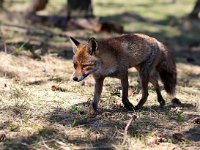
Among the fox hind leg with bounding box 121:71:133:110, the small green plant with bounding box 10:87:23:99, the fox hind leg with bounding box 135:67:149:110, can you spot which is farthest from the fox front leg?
the small green plant with bounding box 10:87:23:99

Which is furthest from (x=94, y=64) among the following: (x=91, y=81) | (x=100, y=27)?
(x=100, y=27)

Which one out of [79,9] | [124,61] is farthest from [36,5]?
[124,61]

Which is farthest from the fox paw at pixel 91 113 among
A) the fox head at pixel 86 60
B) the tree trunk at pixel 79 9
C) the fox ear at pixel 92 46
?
the tree trunk at pixel 79 9

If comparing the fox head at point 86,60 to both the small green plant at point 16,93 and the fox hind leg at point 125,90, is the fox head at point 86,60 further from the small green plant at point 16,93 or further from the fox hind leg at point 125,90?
the small green plant at point 16,93

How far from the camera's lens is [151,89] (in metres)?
10.2

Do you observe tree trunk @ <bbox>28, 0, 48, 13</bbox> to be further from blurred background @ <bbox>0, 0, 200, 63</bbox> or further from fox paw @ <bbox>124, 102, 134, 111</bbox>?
fox paw @ <bbox>124, 102, 134, 111</bbox>

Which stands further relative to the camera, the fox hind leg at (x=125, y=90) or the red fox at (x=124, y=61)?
the fox hind leg at (x=125, y=90)

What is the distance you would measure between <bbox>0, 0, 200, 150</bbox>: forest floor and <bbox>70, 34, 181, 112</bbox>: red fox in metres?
0.42

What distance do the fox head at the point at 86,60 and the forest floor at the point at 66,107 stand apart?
2.30 ft

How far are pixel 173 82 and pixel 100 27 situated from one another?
747 cm

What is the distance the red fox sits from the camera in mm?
7590

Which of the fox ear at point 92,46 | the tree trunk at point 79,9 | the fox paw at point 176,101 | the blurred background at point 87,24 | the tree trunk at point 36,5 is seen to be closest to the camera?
the fox ear at point 92,46

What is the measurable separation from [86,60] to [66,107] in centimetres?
99

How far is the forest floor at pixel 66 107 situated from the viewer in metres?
6.59
